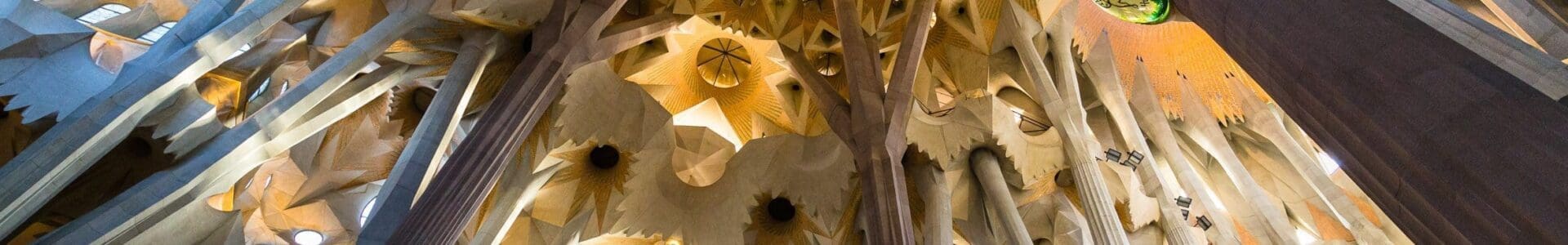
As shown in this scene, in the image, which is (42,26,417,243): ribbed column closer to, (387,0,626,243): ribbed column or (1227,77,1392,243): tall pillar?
(387,0,626,243): ribbed column

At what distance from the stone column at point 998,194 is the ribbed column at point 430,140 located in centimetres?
547

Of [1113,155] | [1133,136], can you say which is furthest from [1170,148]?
[1113,155]

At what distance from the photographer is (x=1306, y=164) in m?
8.84

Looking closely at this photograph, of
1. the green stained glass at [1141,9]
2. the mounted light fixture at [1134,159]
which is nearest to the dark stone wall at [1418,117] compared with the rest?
the green stained glass at [1141,9]

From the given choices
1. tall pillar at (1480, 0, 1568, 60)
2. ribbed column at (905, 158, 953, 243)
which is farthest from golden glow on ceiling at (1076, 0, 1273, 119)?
tall pillar at (1480, 0, 1568, 60)

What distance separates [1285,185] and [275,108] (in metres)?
9.69

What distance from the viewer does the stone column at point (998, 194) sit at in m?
9.05

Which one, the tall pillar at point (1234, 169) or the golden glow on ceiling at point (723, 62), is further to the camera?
the golden glow on ceiling at point (723, 62)

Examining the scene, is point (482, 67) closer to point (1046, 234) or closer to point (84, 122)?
point (84, 122)

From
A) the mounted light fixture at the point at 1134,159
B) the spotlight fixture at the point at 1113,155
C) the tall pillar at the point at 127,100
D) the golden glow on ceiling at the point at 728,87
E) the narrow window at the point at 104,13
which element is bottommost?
the mounted light fixture at the point at 1134,159

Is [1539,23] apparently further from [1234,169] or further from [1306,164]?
[1306,164]

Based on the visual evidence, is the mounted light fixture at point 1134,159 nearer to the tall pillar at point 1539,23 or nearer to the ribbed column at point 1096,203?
the ribbed column at point 1096,203

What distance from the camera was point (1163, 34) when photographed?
10727 millimetres

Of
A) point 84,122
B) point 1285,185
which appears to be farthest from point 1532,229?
point 84,122
